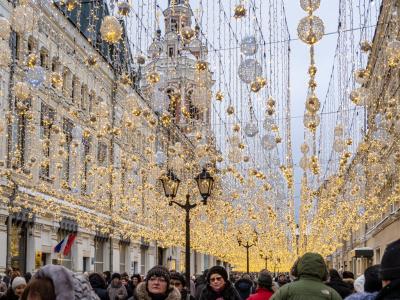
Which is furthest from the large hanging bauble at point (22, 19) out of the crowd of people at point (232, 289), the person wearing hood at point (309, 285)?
the person wearing hood at point (309, 285)

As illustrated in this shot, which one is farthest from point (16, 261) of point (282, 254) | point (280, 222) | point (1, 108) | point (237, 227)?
point (282, 254)

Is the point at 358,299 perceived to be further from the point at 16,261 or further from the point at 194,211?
the point at 194,211

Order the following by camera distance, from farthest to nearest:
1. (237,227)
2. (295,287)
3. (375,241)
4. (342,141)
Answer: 1. (375,241)
2. (237,227)
3. (342,141)
4. (295,287)

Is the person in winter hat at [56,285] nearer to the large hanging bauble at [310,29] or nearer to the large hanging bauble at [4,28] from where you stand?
the large hanging bauble at [310,29]

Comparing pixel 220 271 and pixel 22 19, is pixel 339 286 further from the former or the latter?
pixel 22 19

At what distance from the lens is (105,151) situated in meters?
40.7

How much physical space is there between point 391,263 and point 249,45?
34.5 feet

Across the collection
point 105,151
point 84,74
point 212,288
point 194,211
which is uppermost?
point 84,74

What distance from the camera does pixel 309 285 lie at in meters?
6.34

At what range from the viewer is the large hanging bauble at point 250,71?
43.7 ft

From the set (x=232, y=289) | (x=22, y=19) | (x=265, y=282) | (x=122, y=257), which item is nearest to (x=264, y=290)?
(x=265, y=282)

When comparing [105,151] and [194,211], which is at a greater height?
[105,151]

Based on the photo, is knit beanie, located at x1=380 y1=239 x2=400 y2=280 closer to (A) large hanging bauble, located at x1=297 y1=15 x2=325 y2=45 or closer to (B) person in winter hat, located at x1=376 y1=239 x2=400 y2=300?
A: (B) person in winter hat, located at x1=376 y1=239 x2=400 y2=300

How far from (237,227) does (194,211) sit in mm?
6415
